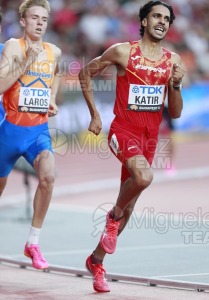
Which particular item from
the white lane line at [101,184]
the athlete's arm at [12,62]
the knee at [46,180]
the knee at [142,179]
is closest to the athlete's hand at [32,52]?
the athlete's arm at [12,62]

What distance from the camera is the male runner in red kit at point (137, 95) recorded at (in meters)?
8.64

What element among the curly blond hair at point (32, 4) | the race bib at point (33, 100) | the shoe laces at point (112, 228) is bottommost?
the shoe laces at point (112, 228)

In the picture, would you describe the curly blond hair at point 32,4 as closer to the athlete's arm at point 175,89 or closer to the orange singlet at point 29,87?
the orange singlet at point 29,87

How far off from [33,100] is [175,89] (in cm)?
133

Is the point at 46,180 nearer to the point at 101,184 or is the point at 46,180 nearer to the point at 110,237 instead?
the point at 110,237

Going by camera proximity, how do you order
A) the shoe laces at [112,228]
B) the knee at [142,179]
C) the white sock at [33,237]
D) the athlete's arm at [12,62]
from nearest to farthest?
the knee at [142,179]
the shoe laces at [112,228]
the athlete's arm at [12,62]
the white sock at [33,237]

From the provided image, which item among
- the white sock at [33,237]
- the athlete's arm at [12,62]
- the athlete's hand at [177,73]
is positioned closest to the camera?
the athlete's hand at [177,73]

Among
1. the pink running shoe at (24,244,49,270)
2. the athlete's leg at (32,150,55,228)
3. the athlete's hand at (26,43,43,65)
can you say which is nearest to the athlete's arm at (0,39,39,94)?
the athlete's hand at (26,43,43,65)

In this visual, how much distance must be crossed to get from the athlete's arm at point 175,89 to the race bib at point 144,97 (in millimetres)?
105

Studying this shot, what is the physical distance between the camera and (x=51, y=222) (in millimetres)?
13109

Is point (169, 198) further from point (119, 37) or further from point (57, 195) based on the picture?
point (119, 37)

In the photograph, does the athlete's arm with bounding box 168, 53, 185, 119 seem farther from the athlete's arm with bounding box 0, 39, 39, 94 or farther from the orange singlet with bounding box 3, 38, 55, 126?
the athlete's arm with bounding box 0, 39, 39, 94

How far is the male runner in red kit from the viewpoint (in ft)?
28.3

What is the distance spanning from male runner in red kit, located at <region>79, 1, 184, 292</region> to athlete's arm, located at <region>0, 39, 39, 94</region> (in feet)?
1.84
